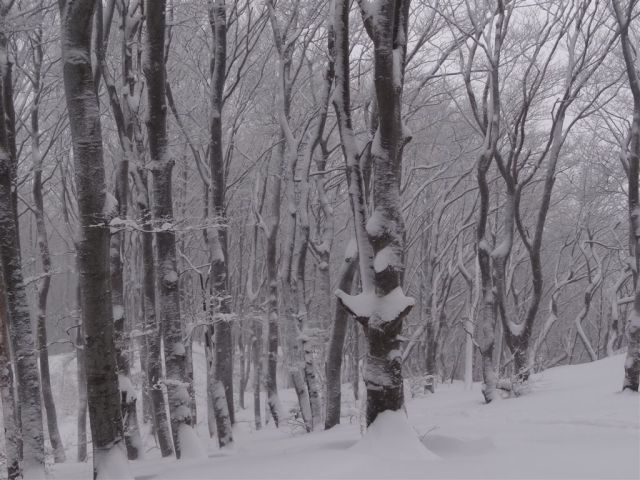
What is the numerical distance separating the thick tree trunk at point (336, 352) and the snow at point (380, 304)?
9.68 ft

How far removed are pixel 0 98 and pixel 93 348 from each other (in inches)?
124

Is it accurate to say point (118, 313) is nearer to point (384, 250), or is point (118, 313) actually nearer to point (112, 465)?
point (112, 465)

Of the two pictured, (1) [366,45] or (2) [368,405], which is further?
(1) [366,45]

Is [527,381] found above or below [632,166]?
below

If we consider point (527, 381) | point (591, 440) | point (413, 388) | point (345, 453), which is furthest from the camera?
point (413, 388)

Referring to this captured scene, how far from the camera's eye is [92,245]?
4.01 metres

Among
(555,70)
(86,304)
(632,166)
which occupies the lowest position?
(86,304)

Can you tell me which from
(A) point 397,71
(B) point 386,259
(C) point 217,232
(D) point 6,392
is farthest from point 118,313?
(A) point 397,71

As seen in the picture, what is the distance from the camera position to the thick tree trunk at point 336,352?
7.27m

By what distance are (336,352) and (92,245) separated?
14.1ft

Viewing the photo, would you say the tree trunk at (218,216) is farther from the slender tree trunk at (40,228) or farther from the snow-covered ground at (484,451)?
the snow-covered ground at (484,451)

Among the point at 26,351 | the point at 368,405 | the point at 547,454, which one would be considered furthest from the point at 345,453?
the point at 26,351

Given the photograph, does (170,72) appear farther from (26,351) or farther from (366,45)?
(26,351)

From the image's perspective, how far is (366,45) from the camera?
1054 centimetres
